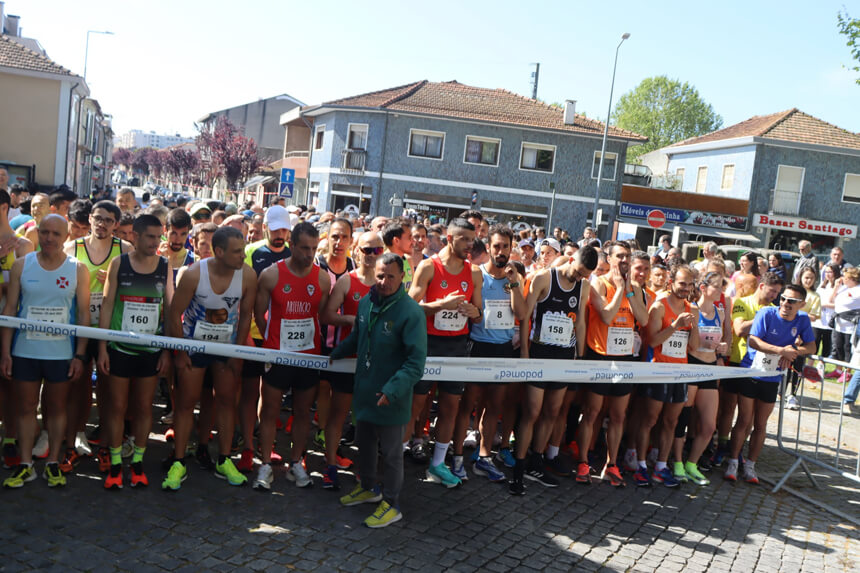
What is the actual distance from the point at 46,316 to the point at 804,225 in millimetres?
41635

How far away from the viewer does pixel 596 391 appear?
6.46m

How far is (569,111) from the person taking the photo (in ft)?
124

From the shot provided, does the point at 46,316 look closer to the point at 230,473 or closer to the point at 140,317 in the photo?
the point at 140,317

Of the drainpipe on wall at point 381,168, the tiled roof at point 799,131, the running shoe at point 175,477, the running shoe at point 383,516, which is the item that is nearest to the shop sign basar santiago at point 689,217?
the tiled roof at point 799,131

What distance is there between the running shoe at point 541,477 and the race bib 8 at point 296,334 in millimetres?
2330

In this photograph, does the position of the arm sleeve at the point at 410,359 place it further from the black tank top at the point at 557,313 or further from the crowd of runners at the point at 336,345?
the black tank top at the point at 557,313

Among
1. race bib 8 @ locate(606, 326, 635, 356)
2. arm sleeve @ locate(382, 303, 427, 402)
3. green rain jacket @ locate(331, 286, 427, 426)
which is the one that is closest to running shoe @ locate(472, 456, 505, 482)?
race bib 8 @ locate(606, 326, 635, 356)

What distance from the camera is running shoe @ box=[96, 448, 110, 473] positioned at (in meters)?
5.59

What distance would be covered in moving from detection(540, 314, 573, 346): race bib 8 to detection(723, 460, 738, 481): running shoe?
2276mm

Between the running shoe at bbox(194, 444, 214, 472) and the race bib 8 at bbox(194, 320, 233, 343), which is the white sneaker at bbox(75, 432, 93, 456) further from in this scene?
the race bib 8 at bbox(194, 320, 233, 343)

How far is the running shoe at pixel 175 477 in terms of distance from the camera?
532cm

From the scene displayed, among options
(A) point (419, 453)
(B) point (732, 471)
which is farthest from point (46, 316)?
(B) point (732, 471)

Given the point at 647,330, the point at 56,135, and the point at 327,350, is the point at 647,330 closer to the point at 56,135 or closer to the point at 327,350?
the point at 327,350

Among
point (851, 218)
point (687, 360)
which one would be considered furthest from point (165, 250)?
point (851, 218)
